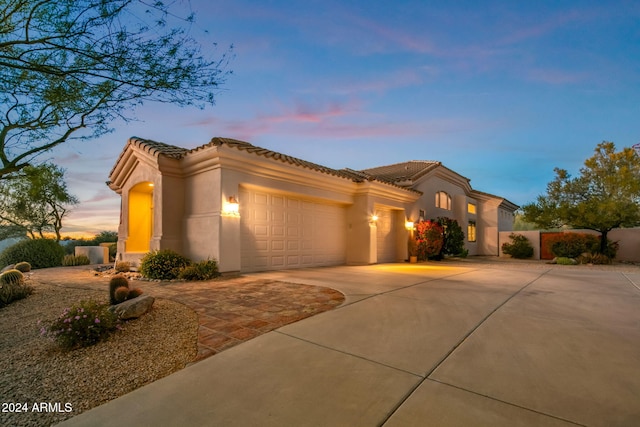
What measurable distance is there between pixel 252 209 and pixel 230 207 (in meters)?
1.10

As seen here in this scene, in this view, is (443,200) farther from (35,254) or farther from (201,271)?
(35,254)

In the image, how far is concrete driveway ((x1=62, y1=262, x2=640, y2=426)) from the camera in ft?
6.15

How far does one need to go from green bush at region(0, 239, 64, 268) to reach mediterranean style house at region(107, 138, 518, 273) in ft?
11.7

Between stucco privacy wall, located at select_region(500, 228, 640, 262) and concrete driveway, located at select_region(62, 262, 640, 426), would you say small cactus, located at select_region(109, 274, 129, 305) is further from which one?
stucco privacy wall, located at select_region(500, 228, 640, 262)

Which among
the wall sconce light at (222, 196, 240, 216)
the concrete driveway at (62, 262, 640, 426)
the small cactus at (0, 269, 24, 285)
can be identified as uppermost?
the wall sconce light at (222, 196, 240, 216)

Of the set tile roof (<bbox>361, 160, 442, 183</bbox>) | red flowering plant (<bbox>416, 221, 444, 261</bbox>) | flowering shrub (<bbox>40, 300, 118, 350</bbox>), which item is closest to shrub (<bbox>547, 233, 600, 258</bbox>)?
red flowering plant (<bbox>416, 221, 444, 261</bbox>)

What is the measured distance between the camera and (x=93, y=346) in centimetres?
318

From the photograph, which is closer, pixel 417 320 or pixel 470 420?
pixel 470 420

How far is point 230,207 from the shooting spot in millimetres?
8109

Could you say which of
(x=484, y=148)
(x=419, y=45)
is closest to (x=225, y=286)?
(x=419, y=45)

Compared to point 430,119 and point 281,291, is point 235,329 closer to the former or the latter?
point 281,291

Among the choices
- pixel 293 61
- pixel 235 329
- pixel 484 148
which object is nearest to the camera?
pixel 235 329

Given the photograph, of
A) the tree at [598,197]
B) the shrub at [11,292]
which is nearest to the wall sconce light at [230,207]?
→ the shrub at [11,292]

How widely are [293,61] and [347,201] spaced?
583 centimetres
